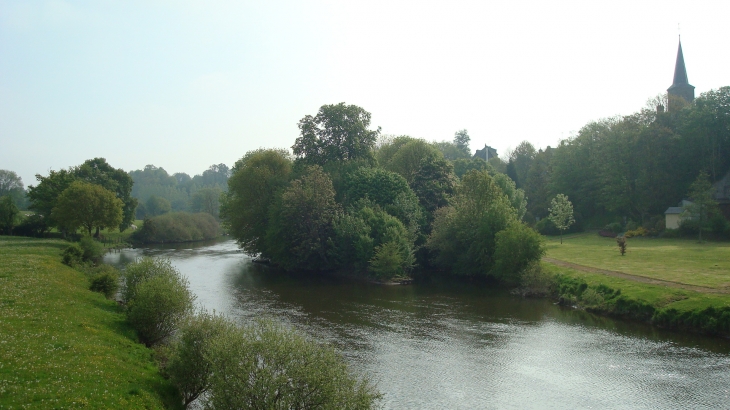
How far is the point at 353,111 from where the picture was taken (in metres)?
63.4

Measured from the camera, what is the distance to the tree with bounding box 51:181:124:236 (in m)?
65.1

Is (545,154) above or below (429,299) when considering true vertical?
above

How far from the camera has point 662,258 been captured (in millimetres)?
44062

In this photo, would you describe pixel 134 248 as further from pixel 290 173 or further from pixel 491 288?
pixel 491 288

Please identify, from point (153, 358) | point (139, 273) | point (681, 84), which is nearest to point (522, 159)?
point (681, 84)

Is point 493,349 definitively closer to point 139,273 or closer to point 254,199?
point 139,273

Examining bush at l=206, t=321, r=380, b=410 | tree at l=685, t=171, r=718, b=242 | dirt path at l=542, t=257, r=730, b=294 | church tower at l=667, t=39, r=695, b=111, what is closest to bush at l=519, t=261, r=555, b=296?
dirt path at l=542, t=257, r=730, b=294

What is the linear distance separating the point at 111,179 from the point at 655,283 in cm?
7804

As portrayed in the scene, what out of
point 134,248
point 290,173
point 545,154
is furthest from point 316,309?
point 545,154

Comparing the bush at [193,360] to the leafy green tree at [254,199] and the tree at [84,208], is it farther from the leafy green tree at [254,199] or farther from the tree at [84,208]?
the tree at [84,208]

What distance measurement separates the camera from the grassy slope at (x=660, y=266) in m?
30.6

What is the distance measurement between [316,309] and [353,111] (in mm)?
34089

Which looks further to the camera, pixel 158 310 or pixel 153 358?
pixel 158 310

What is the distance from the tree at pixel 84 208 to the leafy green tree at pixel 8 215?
11623mm
